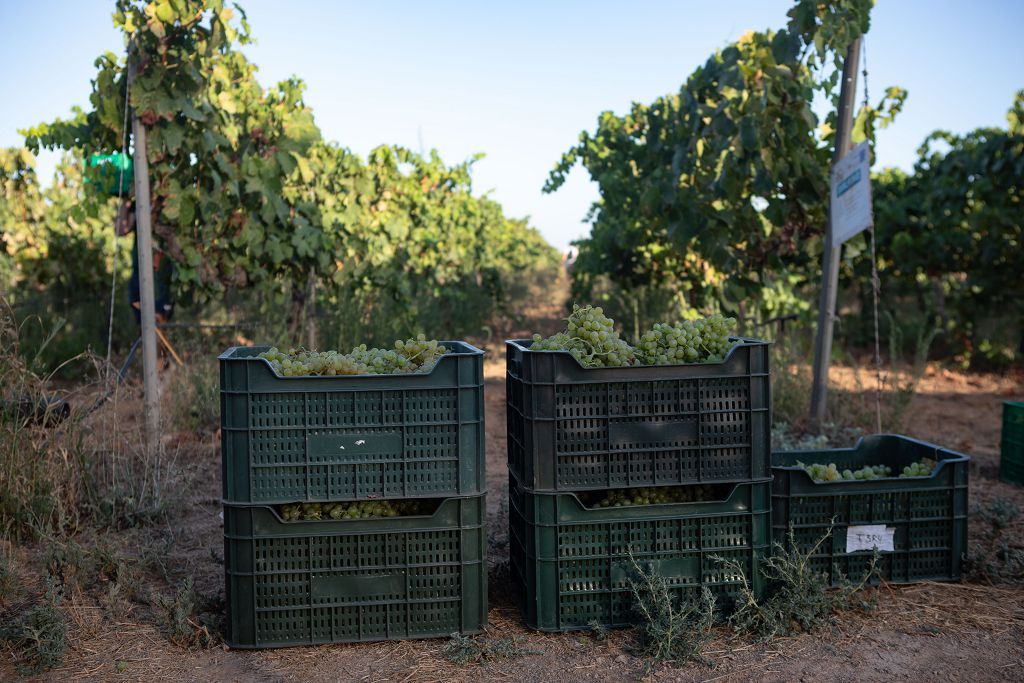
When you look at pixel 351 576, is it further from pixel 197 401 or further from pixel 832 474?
pixel 197 401

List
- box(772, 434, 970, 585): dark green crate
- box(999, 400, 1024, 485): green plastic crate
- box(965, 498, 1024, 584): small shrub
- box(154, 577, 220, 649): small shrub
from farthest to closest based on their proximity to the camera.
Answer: box(999, 400, 1024, 485): green plastic crate → box(965, 498, 1024, 584): small shrub → box(772, 434, 970, 585): dark green crate → box(154, 577, 220, 649): small shrub

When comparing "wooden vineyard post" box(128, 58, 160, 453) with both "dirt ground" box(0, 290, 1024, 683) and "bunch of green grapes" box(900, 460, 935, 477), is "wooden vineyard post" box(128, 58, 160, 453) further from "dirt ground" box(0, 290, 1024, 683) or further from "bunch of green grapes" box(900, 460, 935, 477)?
"bunch of green grapes" box(900, 460, 935, 477)

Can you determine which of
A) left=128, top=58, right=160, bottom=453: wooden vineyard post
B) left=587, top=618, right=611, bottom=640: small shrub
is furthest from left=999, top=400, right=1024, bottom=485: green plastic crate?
left=128, top=58, right=160, bottom=453: wooden vineyard post

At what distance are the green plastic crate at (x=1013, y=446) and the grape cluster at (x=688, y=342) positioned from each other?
2.94 meters

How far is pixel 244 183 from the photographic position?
23.8ft

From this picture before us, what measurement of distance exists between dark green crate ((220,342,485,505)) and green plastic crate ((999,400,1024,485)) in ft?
12.4

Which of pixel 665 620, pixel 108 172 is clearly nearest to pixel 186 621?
pixel 665 620

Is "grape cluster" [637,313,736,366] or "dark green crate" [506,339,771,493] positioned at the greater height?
"grape cluster" [637,313,736,366]

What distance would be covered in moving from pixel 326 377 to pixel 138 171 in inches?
118

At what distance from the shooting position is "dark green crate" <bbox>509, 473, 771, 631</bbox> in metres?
3.11

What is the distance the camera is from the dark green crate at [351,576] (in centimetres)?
300

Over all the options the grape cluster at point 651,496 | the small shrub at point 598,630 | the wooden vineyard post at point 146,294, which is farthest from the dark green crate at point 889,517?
the wooden vineyard post at point 146,294

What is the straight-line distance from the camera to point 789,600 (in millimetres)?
3188

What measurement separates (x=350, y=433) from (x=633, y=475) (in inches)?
38.7
